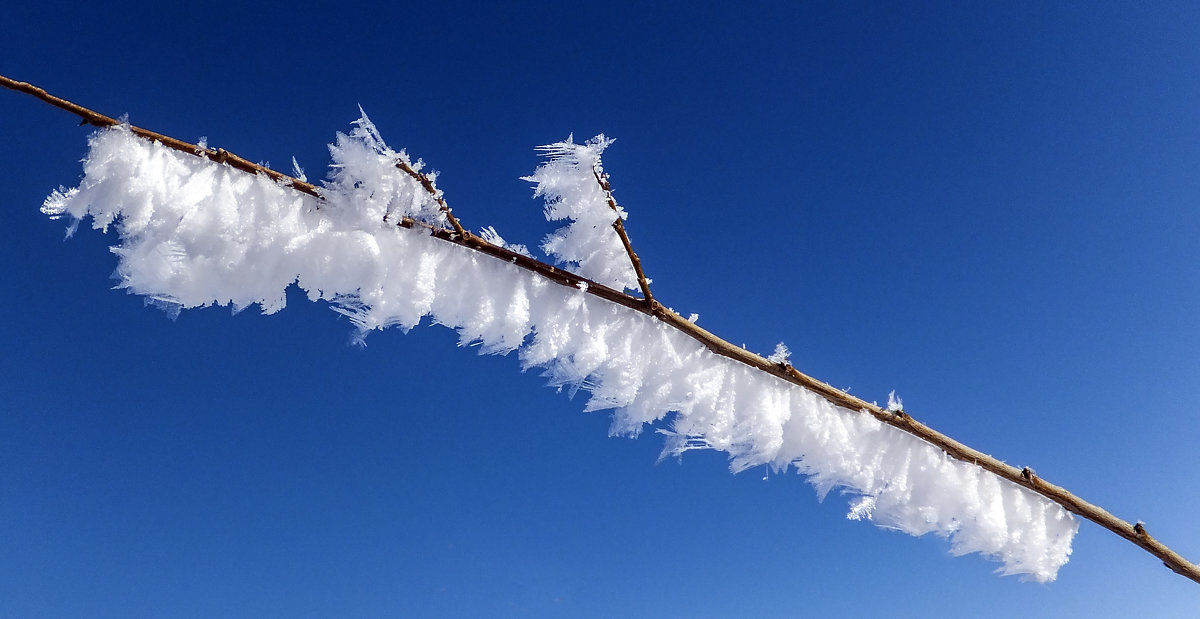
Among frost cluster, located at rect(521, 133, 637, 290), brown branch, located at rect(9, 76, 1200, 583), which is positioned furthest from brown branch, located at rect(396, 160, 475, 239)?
frost cluster, located at rect(521, 133, 637, 290)

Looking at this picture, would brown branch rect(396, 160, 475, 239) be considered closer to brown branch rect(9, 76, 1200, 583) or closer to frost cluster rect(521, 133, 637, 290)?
brown branch rect(9, 76, 1200, 583)

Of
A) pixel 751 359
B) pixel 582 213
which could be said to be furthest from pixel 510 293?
pixel 751 359

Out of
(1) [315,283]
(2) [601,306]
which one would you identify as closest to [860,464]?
(2) [601,306]

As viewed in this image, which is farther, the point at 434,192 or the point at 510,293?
the point at 510,293

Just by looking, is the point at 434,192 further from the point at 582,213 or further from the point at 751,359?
the point at 751,359

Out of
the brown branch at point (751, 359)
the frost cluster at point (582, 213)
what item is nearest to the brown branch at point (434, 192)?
the brown branch at point (751, 359)

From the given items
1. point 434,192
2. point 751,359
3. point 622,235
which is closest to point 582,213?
point 622,235

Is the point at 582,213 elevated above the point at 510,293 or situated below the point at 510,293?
above
